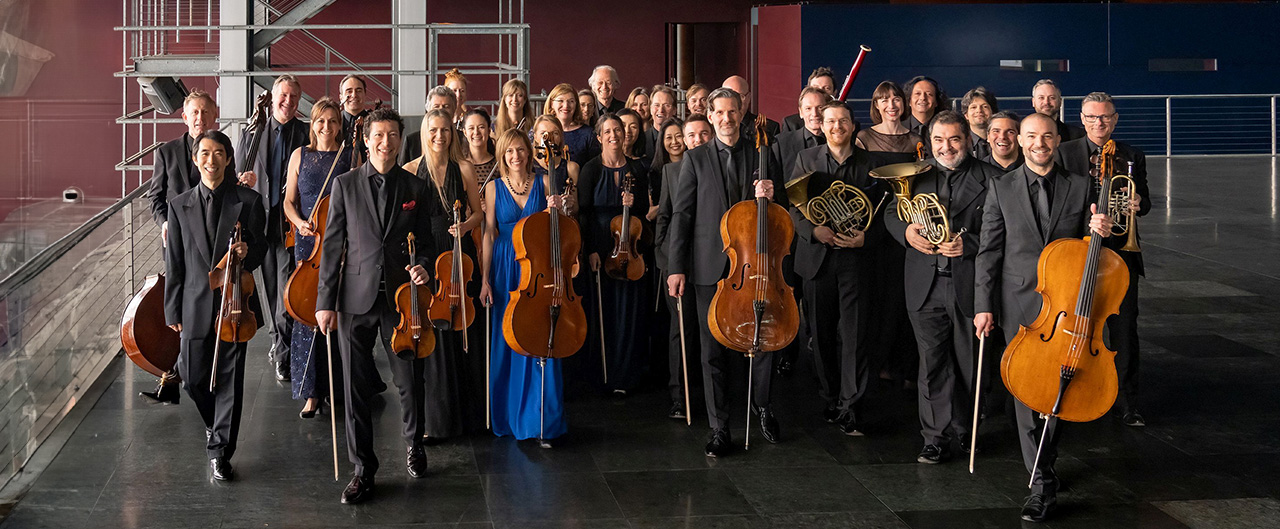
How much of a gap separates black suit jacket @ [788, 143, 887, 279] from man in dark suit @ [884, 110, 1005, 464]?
28cm

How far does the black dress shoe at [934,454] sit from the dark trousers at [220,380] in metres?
2.65

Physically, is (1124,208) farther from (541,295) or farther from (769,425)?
(541,295)

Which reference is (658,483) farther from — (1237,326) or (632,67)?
(632,67)

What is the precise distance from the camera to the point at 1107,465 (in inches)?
195

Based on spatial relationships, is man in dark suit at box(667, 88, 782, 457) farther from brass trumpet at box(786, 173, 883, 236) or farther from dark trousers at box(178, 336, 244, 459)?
dark trousers at box(178, 336, 244, 459)

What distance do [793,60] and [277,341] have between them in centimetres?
1166

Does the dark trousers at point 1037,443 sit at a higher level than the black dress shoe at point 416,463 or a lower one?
higher

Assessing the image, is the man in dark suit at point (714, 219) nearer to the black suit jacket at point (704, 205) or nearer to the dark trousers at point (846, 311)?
the black suit jacket at point (704, 205)

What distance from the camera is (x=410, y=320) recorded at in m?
4.56

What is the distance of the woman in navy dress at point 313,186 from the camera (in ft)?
18.9

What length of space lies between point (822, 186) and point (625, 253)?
1.05m

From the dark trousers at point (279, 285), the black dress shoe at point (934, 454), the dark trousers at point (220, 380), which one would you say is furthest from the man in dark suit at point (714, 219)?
the dark trousers at point (279, 285)

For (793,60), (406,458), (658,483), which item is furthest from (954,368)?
(793,60)

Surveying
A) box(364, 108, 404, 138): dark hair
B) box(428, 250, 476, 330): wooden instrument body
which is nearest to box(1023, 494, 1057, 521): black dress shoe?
box(428, 250, 476, 330): wooden instrument body
